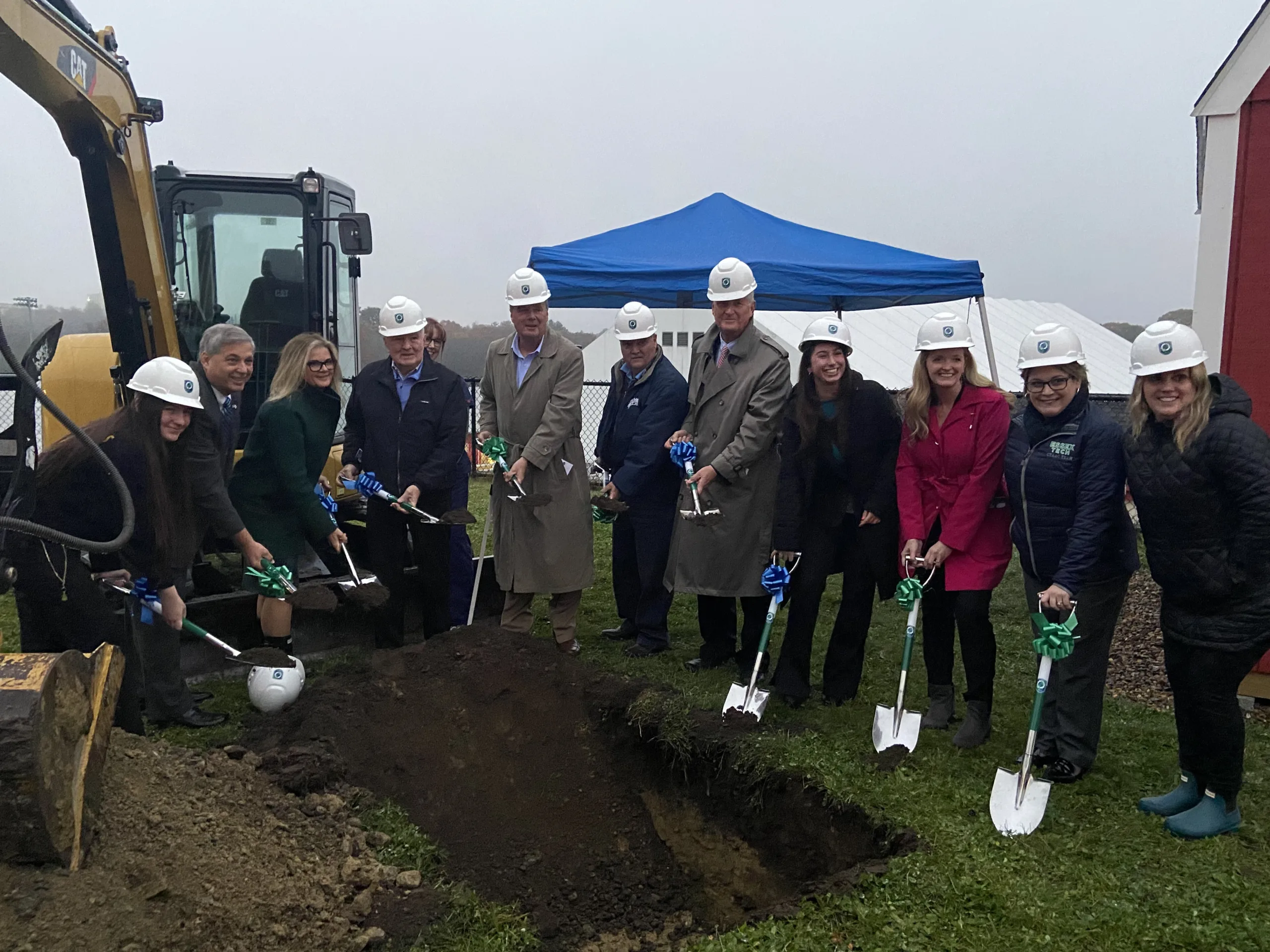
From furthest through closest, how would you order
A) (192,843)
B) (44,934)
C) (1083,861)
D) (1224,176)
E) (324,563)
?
(324,563), (1224,176), (1083,861), (192,843), (44,934)

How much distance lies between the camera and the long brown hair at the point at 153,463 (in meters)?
4.16

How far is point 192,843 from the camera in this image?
3303 mm

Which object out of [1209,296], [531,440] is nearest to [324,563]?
[531,440]

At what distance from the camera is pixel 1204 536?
364 centimetres

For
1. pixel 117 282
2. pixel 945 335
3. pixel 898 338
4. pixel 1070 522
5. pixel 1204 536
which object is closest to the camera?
pixel 1204 536

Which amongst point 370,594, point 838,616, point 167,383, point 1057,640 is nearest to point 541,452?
point 370,594

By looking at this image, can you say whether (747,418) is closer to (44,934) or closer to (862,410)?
(862,410)

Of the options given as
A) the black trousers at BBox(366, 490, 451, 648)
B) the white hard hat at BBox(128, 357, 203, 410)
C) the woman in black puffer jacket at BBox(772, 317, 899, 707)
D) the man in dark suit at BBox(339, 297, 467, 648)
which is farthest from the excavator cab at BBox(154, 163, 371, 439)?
the woman in black puffer jacket at BBox(772, 317, 899, 707)

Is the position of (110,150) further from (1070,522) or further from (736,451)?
(1070,522)

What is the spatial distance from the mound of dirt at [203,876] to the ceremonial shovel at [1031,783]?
2079 mm

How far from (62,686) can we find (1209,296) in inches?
218

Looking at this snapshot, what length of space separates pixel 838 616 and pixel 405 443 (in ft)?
8.11

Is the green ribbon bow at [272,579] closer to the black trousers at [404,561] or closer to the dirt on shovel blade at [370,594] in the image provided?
the dirt on shovel blade at [370,594]

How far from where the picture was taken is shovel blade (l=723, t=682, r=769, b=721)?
4.85 meters
